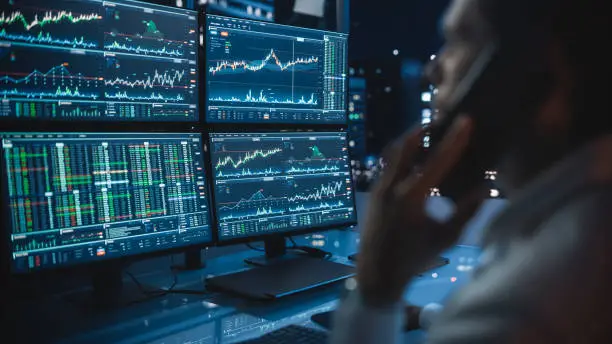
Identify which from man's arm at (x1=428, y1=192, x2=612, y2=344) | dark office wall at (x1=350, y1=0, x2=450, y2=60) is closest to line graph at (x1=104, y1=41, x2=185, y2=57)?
man's arm at (x1=428, y1=192, x2=612, y2=344)

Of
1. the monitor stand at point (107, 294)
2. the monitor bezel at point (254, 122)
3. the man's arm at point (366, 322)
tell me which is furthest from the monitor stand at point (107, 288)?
the man's arm at point (366, 322)

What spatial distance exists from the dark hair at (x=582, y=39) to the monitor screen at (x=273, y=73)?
3.33ft

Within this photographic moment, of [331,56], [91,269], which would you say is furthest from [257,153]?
[91,269]

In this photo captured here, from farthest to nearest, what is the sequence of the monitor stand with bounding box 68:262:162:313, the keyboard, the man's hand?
the monitor stand with bounding box 68:262:162:313 → the keyboard → the man's hand

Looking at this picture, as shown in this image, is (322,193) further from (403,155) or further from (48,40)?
(403,155)

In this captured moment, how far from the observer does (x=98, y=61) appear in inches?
45.2

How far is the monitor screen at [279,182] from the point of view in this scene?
1.34 m

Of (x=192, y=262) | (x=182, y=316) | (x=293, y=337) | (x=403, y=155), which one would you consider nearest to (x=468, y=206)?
(x=403, y=155)

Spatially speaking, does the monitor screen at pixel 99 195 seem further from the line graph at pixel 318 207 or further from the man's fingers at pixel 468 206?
the man's fingers at pixel 468 206

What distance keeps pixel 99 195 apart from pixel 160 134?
0.20 metres

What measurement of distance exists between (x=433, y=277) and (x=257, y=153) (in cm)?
57

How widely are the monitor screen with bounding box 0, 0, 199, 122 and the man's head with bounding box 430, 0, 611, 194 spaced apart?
915mm

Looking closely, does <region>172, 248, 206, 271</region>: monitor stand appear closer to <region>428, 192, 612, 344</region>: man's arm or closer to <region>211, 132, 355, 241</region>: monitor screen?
<region>211, 132, 355, 241</region>: monitor screen

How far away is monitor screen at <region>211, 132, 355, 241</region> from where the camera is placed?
134cm
